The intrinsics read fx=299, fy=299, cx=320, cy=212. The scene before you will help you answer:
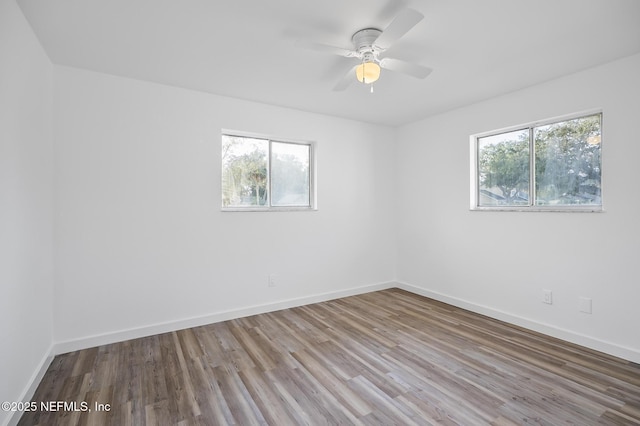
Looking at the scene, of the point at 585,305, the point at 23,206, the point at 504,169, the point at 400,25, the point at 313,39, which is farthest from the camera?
the point at 504,169

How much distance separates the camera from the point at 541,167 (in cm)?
307

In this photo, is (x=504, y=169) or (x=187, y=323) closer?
(x=187, y=323)

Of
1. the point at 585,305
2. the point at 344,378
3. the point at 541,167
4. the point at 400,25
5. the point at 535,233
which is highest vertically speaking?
the point at 400,25

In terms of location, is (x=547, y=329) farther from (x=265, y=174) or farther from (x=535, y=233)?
(x=265, y=174)

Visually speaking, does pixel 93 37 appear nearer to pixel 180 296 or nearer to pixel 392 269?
pixel 180 296

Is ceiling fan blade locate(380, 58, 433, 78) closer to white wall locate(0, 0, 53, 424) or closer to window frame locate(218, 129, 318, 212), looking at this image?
window frame locate(218, 129, 318, 212)

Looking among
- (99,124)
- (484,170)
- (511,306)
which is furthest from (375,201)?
(99,124)

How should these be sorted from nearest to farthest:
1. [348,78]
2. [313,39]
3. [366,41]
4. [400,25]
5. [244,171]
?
[400,25] → [366,41] → [313,39] → [348,78] → [244,171]

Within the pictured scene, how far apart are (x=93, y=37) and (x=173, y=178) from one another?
1.27m

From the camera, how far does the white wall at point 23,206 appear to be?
64.9 inches

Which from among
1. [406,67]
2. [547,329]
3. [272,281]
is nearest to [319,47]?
[406,67]

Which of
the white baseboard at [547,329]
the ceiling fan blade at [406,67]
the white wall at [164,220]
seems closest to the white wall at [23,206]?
the white wall at [164,220]

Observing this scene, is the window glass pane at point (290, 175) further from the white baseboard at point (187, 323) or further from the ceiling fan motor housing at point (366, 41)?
the ceiling fan motor housing at point (366, 41)

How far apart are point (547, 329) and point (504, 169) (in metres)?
1.70
